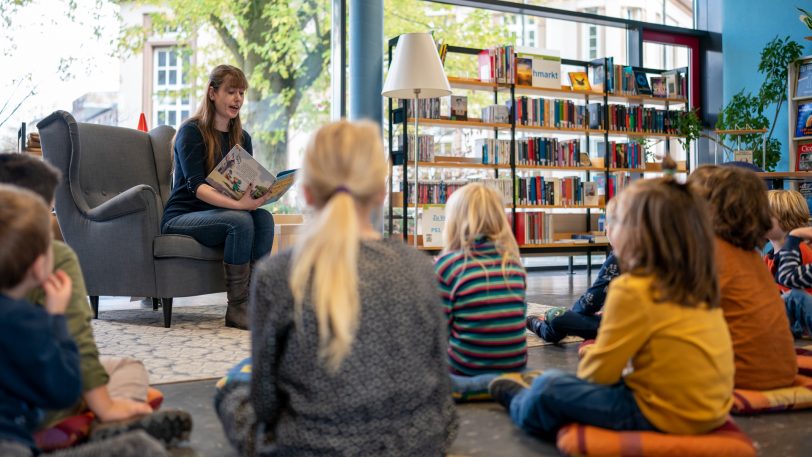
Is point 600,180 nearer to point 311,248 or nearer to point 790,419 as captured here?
point 790,419

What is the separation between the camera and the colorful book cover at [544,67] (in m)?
6.38

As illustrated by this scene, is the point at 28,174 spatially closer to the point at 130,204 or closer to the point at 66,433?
the point at 66,433

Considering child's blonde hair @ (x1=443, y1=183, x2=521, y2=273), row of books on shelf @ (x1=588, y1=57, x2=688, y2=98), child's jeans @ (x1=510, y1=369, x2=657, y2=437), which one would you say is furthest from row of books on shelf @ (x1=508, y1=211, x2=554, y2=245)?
child's jeans @ (x1=510, y1=369, x2=657, y2=437)

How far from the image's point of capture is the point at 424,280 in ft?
4.52

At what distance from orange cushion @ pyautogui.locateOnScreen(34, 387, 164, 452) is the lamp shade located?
12.7 feet

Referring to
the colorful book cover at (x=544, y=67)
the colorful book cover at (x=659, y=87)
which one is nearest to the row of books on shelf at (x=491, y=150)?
the colorful book cover at (x=544, y=67)

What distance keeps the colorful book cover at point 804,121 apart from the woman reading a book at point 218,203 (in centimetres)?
506

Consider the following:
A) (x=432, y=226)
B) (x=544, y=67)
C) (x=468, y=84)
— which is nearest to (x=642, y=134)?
(x=544, y=67)

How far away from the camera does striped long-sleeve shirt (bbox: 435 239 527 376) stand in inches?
82.5

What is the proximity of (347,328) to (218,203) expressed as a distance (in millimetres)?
2235

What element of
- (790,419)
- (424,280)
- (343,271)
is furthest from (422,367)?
(790,419)

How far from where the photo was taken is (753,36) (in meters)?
7.29

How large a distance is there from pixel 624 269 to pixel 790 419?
73 cm

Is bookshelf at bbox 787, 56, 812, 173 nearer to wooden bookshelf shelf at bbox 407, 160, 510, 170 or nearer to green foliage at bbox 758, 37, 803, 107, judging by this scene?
green foliage at bbox 758, 37, 803, 107
